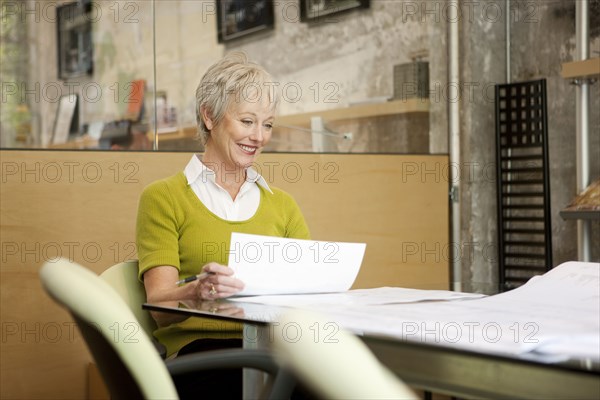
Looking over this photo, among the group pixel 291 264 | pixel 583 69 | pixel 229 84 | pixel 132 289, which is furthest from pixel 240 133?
pixel 583 69

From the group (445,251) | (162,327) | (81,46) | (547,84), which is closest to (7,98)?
(81,46)

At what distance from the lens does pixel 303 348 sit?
523mm

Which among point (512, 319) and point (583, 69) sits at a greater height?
point (583, 69)

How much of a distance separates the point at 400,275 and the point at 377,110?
0.78 metres

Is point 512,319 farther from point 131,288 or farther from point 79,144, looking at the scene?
point 79,144

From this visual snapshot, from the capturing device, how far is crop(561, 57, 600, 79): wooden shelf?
358 cm

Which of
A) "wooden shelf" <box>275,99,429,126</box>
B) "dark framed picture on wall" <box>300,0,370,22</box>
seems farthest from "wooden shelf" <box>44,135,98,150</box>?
"dark framed picture on wall" <box>300,0,370,22</box>

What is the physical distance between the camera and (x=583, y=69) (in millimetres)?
3629

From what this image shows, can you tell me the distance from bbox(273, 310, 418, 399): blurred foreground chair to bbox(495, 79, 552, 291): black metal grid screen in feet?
11.7

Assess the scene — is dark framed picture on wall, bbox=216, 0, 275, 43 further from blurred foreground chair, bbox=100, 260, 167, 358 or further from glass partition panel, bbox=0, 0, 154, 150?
blurred foreground chair, bbox=100, 260, 167, 358

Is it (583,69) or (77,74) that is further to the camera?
(583,69)

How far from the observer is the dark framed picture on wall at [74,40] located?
3.35m

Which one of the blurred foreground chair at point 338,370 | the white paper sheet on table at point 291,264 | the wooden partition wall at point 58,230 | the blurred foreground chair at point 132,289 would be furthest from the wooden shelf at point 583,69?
the blurred foreground chair at point 338,370

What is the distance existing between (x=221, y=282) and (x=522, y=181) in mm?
2742
